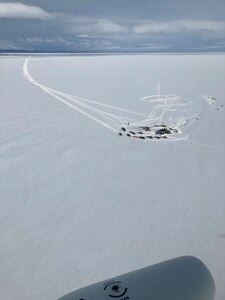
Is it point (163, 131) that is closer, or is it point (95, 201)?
point (95, 201)

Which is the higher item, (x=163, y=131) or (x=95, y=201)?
(x=163, y=131)

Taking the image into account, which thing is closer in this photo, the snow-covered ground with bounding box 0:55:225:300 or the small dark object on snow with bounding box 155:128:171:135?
the snow-covered ground with bounding box 0:55:225:300

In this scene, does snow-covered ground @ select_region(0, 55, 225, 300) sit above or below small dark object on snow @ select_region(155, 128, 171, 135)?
below

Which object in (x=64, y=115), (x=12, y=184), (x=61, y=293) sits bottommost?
(x=61, y=293)

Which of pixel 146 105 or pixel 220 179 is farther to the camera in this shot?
pixel 146 105

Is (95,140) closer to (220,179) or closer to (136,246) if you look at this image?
(220,179)

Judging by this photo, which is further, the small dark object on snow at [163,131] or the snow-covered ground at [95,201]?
the small dark object on snow at [163,131]

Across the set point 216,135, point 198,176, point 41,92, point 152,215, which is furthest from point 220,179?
point 41,92

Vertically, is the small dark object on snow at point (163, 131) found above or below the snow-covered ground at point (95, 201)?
above
